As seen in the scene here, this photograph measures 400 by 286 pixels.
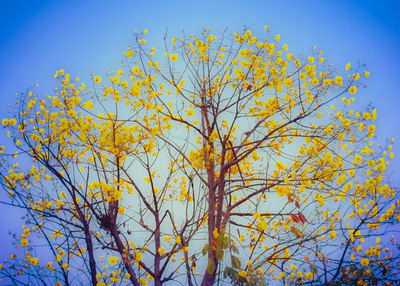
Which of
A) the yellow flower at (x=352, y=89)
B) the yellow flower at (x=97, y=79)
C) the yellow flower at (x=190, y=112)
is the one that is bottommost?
the yellow flower at (x=352, y=89)

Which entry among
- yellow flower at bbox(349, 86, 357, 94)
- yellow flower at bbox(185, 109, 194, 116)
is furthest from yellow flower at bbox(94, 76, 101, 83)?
yellow flower at bbox(349, 86, 357, 94)

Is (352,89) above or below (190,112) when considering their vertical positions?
below

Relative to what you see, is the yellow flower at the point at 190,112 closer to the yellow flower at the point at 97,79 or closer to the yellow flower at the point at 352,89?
the yellow flower at the point at 97,79

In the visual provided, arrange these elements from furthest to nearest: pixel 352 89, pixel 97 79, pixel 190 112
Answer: pixel 190 112 → pixel 97 79 → pixel 352 89

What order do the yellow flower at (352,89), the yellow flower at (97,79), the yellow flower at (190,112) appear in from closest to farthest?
the yellow flower at (352,89) → the yellow flower at (97,79) → the yellow flower at (190,112)

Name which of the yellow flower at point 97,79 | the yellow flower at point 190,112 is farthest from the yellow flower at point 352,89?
the yellow flower at point 97,79

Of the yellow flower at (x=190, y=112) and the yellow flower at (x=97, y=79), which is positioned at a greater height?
the yellow flower at (x=190, y=112)

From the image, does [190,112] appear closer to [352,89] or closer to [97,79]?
[97,79]

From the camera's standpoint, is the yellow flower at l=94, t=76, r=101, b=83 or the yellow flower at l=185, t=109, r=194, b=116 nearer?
the yellow flower at l=94, t=76, r=101, b=83

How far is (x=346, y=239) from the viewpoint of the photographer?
14.5 feet

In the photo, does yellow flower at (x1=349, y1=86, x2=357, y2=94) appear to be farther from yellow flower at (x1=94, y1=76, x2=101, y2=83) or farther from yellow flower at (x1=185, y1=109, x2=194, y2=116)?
yellow flower at (x1=94, y1=76, x2=101, y2=83)

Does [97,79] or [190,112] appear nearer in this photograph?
[97,79]

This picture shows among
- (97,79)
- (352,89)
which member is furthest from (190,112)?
(352,89)

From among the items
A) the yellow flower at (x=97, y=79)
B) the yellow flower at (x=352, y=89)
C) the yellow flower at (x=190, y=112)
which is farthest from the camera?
the yellow flower at (x=190, y=112)
